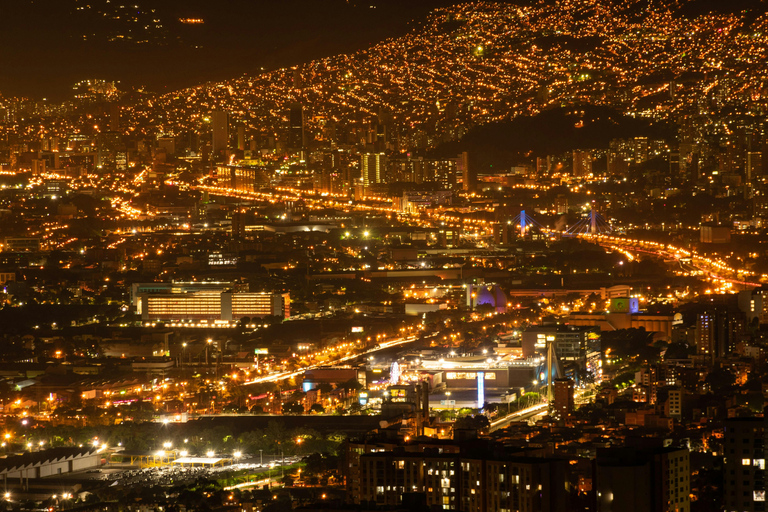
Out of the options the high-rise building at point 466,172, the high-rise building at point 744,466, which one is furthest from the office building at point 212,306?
the high-rise building at point 744,466

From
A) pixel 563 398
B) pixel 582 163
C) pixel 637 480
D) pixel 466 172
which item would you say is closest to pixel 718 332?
pixel 563 398

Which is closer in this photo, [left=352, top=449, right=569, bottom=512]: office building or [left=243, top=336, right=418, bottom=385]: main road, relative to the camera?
[left=352, top=449, right=569, bottom=512]: office building

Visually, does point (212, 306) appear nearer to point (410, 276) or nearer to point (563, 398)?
point (410, 276)

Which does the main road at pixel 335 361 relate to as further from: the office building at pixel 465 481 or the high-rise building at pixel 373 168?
the high-rise building at pixel 373 168

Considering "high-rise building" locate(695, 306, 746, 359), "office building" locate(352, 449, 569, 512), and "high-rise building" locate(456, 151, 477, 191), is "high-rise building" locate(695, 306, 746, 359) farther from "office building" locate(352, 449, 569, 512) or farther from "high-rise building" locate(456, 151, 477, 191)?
"high-rise building" locate(456, 151, 477, 191)

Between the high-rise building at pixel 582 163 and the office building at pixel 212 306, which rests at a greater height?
the high-rise building at pixel 582 163

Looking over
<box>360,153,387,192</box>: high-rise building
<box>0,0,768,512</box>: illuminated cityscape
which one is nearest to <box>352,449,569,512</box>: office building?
<box>0,0,768,512</box>: illuminated cityscape
